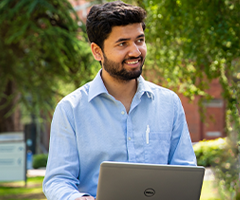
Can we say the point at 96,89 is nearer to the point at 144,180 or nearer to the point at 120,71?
the point at 120,71

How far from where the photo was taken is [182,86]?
18.1 feet

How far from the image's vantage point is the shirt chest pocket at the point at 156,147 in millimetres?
1778

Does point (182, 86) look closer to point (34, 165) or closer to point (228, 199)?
point (228, 199)

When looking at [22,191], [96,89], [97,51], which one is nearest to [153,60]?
[97,51]

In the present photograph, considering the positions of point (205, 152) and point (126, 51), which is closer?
point (126, 51)

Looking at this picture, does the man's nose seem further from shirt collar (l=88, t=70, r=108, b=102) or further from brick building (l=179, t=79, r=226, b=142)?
brick building (l=179, t=79, r=226, b=142)

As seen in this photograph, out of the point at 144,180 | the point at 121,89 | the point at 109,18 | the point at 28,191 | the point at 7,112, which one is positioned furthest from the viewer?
the point at 7,112

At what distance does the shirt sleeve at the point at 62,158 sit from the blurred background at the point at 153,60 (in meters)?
2.11

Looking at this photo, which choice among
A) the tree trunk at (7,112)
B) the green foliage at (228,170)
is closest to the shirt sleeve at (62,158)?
the green foliage at (228,170)

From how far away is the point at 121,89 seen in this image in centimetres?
192

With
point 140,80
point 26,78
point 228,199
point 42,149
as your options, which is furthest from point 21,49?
point 42,149

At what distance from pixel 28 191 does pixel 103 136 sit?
20.5 feet

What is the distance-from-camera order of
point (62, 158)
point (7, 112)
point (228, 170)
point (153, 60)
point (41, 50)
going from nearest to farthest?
point (62, 158), point (228, 170), point (153, 60), point (41, 50), point (7, 112)

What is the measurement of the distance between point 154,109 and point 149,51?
350 centimetres
